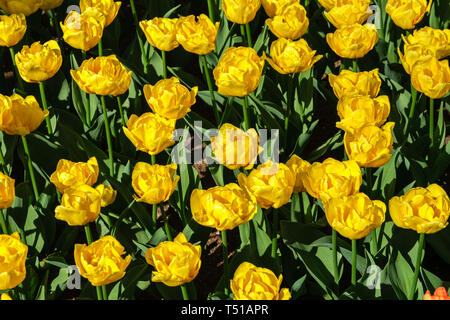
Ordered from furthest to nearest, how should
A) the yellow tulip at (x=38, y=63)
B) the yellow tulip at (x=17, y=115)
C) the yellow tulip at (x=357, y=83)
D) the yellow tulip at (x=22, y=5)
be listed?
the yellow tulip at (x=22, y=5) → the yellow tulip at (x=38, y=63) → the yellow tulip at (x=357, y=83) → the yellow tulip at (x=17, y=115)

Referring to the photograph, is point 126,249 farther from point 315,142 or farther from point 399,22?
point 399,22

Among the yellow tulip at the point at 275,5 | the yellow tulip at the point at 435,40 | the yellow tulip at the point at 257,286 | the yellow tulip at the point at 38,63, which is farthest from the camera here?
the yellow tulip at the point at 275,5

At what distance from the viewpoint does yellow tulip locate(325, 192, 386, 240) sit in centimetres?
205

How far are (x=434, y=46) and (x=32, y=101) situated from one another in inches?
56.1

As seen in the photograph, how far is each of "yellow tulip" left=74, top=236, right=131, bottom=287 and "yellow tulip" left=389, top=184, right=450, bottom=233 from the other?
76 cm

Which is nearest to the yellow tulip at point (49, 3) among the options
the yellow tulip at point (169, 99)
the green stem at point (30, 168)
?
the green stem at point (30, 168)

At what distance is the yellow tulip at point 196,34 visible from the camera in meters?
2.72

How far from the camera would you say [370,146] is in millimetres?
2246

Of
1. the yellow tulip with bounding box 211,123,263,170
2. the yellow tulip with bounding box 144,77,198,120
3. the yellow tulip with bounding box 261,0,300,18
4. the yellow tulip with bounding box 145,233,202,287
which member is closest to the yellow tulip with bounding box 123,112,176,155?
the yellow tulip with bounding box 144,77,198,120

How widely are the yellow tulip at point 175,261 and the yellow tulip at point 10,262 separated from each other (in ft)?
1.20

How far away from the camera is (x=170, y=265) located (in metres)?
2.02

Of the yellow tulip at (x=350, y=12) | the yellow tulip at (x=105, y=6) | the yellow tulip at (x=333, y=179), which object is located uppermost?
the yellow tulip at (x=105, y=6)

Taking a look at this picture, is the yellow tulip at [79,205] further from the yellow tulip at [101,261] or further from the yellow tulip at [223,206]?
A: the yellow tulip at [223,206]

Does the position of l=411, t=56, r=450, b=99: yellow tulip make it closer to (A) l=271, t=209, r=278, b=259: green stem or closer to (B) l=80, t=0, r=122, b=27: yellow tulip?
(A) l=271, t=209, r=278, b=259: green stem
